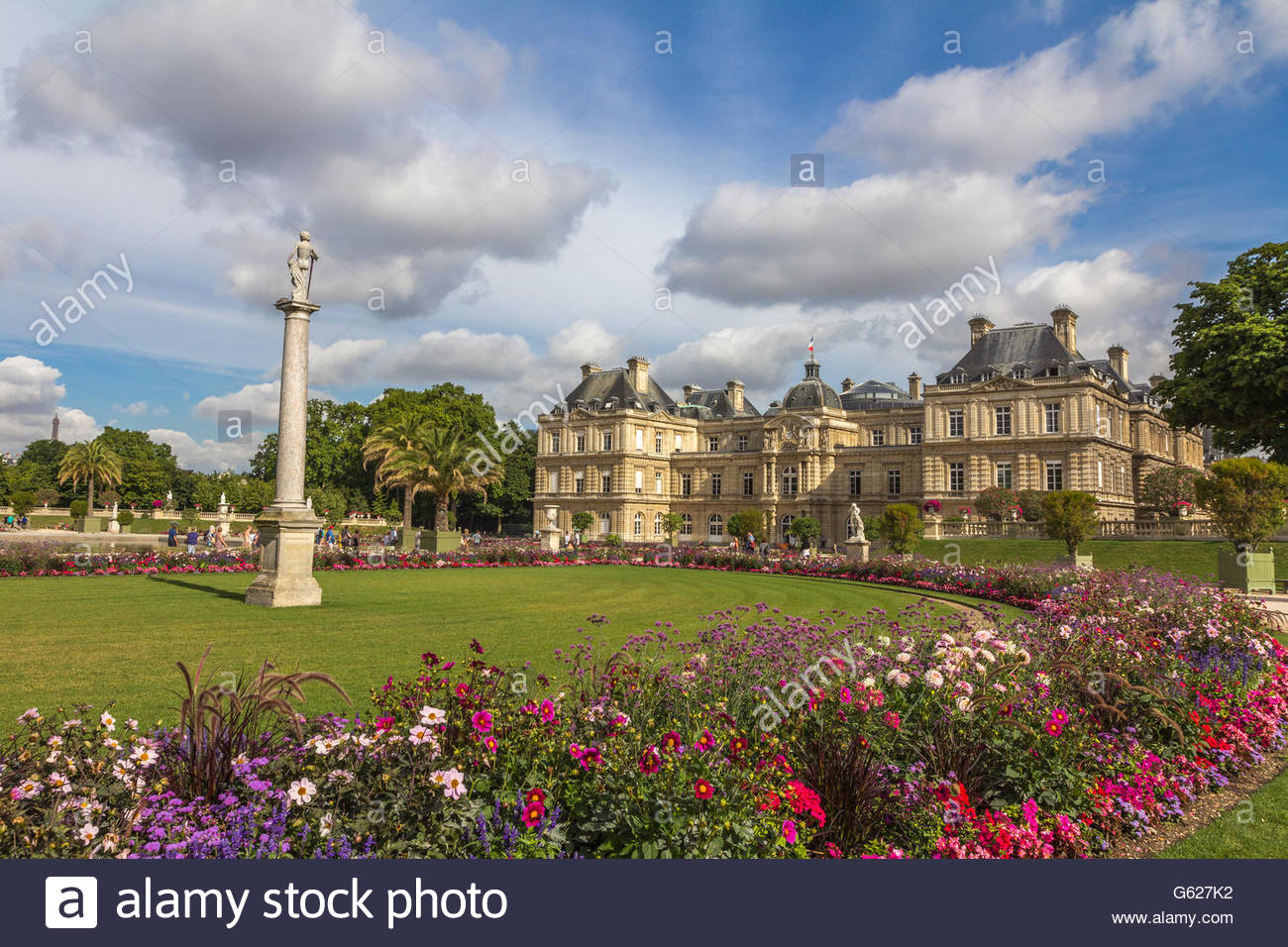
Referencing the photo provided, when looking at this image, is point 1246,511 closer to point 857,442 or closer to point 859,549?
point 859,549

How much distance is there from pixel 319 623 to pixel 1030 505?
43557 millimetres

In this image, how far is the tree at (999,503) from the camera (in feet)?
156

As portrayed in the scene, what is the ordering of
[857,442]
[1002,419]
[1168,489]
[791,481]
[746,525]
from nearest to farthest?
[746,525] < [1168,489] < [1002,419] < [791,481] < [857,442]

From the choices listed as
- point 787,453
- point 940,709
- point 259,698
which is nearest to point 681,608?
point 940,709

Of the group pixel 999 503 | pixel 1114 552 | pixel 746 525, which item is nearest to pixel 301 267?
pixel 1114 552

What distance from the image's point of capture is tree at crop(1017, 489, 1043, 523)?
46.6m

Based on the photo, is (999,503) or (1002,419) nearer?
(999,503)

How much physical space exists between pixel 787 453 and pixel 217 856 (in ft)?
208

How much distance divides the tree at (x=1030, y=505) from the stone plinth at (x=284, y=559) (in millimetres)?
41441

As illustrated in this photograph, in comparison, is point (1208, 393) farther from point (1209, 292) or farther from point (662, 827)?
point (662, 827)

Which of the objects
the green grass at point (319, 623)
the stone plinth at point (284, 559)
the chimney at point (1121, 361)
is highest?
the chimney at point (1121, 361)

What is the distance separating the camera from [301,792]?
4.23 m

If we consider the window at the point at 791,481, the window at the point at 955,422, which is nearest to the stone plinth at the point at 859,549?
the window at the point at 955,422

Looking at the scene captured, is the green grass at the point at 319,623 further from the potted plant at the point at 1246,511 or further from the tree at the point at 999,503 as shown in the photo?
the tree at the point at 999,503
